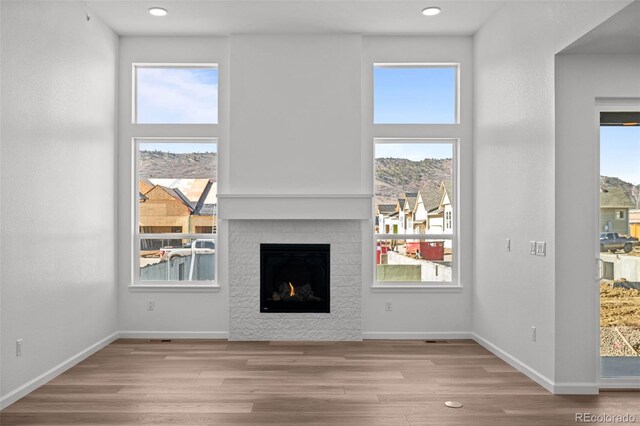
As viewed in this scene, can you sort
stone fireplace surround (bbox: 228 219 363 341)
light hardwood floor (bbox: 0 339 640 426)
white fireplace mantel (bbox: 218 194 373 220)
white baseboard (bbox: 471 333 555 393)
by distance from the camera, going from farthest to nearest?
stone fireplace surround (bbox: 228 219 363 341)
white fireplace mantel (bbox: 218 194 373 220)
white baseboard (bbox: 471 333 555 393)
light hardwood floor (bbox: 0 339 640 426)

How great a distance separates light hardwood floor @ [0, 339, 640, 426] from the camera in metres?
3.22

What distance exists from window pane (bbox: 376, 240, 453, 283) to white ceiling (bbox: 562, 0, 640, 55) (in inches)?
99.7

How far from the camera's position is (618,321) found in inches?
145

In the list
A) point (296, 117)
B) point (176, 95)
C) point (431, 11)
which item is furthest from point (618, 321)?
point (176, 95)

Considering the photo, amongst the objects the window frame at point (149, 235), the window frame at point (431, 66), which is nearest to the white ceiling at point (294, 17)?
the window frame at point (431, 66)

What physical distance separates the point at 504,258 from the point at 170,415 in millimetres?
3096

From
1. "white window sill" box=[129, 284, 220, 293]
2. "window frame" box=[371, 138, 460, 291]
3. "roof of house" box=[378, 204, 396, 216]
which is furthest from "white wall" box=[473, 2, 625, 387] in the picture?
"white window sill" box=[129, 284, 220, 293]

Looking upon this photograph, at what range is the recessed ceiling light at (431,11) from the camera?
4.71 m

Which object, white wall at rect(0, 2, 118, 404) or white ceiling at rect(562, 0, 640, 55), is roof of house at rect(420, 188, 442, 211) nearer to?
white ceiling at rect(562, 0, 640, 55)

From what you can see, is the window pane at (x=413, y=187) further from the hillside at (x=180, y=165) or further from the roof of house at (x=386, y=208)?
the hillside at (x=180, y=165)

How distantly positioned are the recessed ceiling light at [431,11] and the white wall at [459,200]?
2.05 ft

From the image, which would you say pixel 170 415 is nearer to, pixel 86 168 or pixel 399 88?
pixel 86 168

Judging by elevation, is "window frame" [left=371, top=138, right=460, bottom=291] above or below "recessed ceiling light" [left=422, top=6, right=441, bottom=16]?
below

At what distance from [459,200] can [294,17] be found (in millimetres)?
2559
